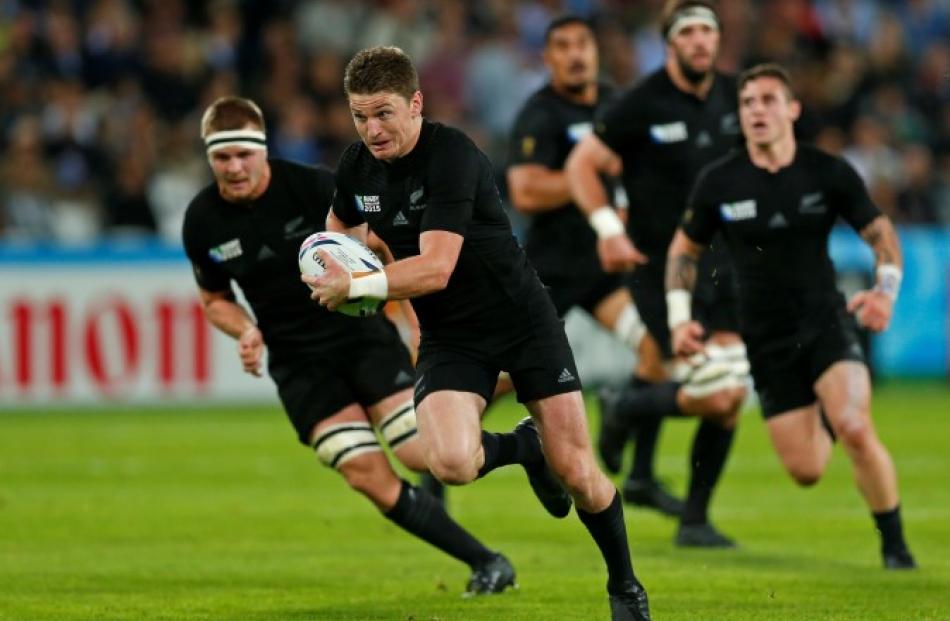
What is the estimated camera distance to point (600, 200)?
1134 cm

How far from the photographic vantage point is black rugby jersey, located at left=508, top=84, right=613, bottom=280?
12062 mm

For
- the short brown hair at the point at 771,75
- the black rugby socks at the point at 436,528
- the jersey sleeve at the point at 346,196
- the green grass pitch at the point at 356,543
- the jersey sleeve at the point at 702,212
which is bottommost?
→ the green grass pitch at the point at 356,543

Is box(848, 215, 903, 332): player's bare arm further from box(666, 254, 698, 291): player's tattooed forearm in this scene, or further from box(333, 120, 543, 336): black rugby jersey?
box(333, 120, 543, 336): black rugby jersey

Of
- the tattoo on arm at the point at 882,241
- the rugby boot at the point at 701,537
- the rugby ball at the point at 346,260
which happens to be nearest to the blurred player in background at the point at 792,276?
the tattoo on arm at the point at 882,241

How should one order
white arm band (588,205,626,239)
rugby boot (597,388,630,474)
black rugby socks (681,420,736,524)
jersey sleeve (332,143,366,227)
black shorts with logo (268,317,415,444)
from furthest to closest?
rugby boot (597,388,630,474)
white arm band (588,205,626,239)
black rugby socks (681,420,736,524)
black shorts with logo (268,317,415,444)
jersey sleeve (332,143,366,227)

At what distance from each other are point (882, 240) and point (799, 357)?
0.74 metres

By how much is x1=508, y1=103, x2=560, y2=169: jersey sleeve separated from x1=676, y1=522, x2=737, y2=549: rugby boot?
2.61 metres

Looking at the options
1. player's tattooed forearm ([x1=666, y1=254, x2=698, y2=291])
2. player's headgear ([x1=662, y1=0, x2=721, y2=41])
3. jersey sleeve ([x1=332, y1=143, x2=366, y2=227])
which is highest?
player's headgear ([x1=662, y1=0, x2=721, y2=41])

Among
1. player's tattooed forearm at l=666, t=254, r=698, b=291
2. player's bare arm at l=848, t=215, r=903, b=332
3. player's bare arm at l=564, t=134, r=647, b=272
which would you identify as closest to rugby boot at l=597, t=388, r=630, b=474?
player's bare arm at l=564, t=134, r=647, b=272

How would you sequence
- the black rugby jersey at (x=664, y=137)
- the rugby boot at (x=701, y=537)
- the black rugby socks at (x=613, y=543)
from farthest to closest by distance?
the black rugby jersey at (x=664, y=137)
the rugby boot at (x=701, y=537)
the black rugby socks at (x=613, y=543)

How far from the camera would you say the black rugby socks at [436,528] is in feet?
29.5

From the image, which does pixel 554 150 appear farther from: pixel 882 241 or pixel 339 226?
pixel 339 226

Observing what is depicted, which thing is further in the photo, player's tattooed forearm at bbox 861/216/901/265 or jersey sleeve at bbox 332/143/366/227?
player's tattooed forearm at bbox 861/216/901/265

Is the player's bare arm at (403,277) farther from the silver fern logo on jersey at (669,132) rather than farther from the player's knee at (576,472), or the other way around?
the silver fern logo on jersey at (669,132)
